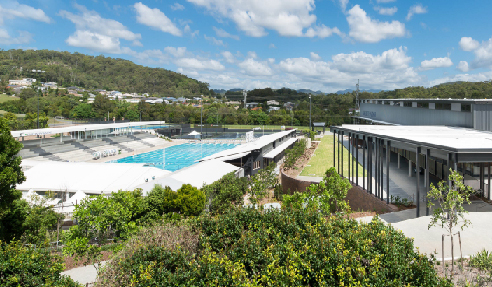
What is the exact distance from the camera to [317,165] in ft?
78.8

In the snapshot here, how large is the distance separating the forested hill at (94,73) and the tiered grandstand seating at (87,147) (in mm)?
94579

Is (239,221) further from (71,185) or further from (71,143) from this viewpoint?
(71,143)

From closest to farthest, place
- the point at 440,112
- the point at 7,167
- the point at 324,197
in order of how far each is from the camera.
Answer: the point at 7,167 < the point at 324,197 < the point at 440,112

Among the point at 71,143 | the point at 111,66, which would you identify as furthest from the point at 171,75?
the point at 71,143

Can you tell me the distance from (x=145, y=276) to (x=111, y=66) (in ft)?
535

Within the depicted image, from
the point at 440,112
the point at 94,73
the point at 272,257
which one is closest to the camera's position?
the point at 272,257

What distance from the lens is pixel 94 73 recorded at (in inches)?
5689

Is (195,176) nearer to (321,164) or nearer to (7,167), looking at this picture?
(321,164)

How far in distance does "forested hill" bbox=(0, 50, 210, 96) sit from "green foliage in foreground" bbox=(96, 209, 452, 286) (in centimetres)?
13364

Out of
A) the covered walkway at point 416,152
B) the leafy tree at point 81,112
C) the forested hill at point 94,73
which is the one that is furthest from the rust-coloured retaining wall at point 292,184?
the forested hill at point 94,73

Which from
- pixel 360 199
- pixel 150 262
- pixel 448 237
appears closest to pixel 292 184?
pixel 360 199

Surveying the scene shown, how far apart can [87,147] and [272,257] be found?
116 ft

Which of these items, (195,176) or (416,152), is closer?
(416,152)

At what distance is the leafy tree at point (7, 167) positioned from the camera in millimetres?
9195
